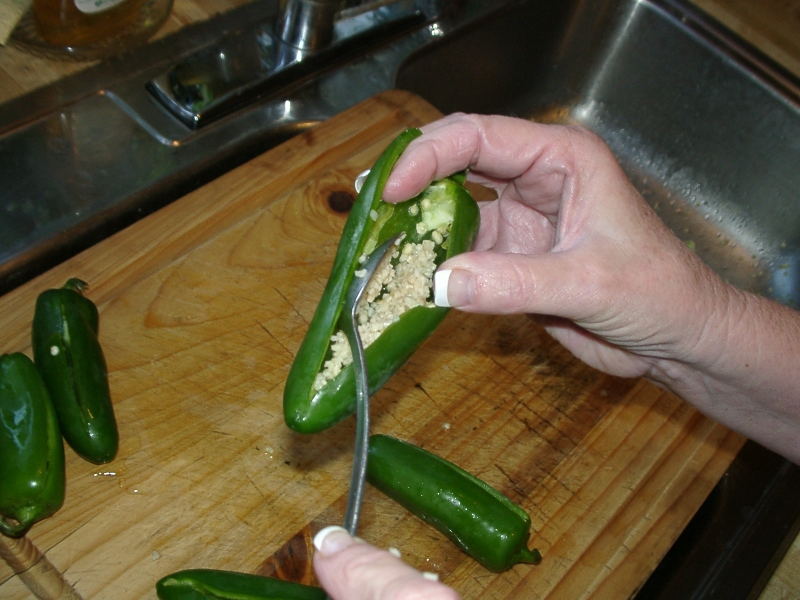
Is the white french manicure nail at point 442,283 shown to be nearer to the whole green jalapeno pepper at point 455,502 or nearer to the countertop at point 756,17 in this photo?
the whole green jalapeno pepper at point 455,502

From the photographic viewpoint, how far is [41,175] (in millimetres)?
2039

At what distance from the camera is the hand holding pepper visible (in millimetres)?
1438

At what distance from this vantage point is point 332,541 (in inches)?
44.4

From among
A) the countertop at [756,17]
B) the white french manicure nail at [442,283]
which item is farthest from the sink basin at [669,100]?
the white french manicure nail at [442,283]

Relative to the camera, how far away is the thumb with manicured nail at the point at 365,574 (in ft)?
3.28

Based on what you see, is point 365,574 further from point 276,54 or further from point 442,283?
point 276,54

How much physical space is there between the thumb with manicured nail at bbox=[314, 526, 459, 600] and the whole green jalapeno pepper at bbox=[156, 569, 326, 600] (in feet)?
1.44

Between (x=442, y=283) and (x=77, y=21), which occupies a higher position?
(x=442, y=283)

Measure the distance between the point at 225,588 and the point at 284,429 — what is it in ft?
1.36

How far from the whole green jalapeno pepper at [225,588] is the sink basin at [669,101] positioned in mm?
1667

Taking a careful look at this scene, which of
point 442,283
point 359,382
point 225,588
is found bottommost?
point 225,588

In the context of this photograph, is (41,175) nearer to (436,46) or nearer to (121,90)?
(121,90)

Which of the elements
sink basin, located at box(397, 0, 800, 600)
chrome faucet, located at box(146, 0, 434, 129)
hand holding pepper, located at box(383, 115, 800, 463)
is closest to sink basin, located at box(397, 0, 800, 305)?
sink basin, located at box(397, 0, 800, 600)

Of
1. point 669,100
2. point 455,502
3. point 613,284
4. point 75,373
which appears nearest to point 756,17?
point 669,100
